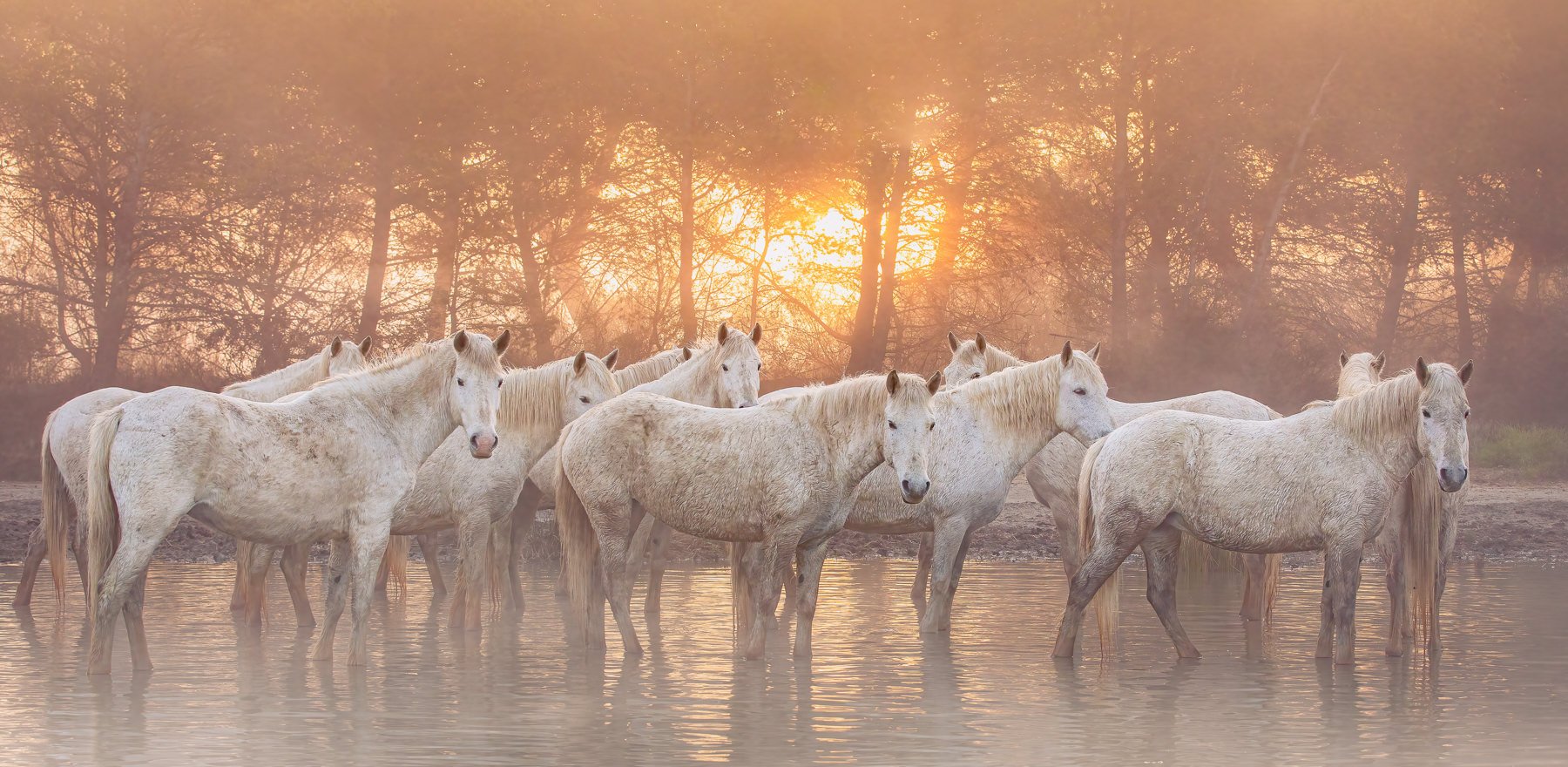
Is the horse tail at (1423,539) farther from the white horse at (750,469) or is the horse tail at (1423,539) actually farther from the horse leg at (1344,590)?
the white horse at (750,469)

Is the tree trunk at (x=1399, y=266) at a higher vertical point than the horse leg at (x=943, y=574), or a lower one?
higher

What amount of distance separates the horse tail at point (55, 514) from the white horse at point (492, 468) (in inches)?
90.6

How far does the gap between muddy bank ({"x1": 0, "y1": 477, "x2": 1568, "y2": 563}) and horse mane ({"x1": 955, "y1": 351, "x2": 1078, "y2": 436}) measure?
17.2 ft

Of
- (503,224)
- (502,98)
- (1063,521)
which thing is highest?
(502,98)

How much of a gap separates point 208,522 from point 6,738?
2003 mm

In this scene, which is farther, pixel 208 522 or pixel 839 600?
pixel 839 600

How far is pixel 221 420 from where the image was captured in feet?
29.6

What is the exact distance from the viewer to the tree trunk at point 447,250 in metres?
23.6

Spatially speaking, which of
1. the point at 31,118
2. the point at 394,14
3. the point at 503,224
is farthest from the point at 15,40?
the point at 503,224

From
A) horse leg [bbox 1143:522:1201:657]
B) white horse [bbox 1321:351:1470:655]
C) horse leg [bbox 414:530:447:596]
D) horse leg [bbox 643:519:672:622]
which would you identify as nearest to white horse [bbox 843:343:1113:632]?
horse leg [bbox 1143:522:1201:657]

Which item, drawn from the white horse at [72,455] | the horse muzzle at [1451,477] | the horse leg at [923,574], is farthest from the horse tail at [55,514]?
the horse muzzle at [1451,477]

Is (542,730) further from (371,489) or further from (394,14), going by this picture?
(394,14)

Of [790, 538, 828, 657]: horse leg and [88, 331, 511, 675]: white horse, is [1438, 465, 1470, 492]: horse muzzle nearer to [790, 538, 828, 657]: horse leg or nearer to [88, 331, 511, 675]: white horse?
[790, 538, 828, 657]: horse leg

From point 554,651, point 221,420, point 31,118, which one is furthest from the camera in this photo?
point 31,118
